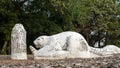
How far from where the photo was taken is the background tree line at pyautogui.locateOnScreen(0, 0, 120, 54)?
26.0 m

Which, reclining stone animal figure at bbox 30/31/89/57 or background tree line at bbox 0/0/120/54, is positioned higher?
background tree line at bbox 0/0/120/54

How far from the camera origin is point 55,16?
29344 mm

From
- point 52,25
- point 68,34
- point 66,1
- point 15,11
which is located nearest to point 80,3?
point 66,1

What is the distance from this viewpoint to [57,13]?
28734 millimetres

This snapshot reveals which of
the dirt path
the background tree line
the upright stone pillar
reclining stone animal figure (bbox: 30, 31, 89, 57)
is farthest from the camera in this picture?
the background tree line

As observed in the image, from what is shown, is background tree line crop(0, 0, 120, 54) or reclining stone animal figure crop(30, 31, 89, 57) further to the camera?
background tree line crop(0, 0, 120, 54)

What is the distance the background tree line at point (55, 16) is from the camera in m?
26.0

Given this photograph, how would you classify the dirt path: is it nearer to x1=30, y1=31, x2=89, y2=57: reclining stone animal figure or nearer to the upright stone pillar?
x1=30, y1=31, x2=89, y2=57: reclining stone animal figure

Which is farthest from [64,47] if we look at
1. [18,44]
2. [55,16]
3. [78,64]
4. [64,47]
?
[55,16]

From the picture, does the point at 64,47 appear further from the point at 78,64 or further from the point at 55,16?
the point at 55,16

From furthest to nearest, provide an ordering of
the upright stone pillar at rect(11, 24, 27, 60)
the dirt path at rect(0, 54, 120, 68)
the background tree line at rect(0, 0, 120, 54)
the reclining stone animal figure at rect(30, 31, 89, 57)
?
the background tree line at rect(0, 0, 120, 54)
the upright stone pillar at rect(11, 24, 27, 60)
the reclining stone animal figure at rect(30, 31, 89, 57)
the dirt path at rect(0, 54, 120, 68)

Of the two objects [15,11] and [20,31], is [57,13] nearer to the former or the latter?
[15,11]

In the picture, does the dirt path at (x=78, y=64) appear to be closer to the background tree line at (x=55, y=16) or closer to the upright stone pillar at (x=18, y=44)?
the upright stone pillar at (x=18, y=44)

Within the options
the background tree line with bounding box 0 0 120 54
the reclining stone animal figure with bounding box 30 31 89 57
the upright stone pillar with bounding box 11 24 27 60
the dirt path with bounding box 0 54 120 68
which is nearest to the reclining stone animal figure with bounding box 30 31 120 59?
the reclining stone animal figure with bounding box 30 31 89 57
